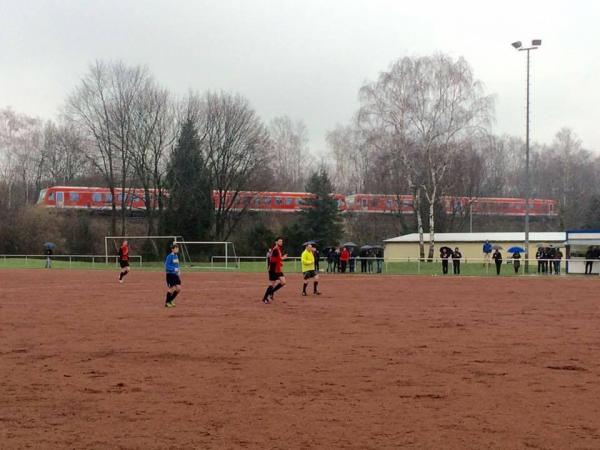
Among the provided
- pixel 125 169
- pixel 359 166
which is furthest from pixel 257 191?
pixel 359 166

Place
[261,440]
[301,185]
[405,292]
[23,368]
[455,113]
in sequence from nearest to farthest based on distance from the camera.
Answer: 1. [261,440]
2. [23,368]
3. [405,292]
4. [455,113]
5. [301,185]

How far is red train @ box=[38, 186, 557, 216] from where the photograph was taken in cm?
6706

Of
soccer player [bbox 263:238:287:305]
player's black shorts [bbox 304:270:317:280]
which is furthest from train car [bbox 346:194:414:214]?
soccer player [bbox 263:238:287:305]

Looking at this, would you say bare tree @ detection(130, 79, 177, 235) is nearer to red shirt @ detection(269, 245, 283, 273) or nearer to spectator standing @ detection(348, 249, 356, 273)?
spectator standing @ detection(348, 249, 356, 273)

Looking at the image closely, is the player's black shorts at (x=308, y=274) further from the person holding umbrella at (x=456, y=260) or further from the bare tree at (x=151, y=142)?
the bare tree at (x=151, y=142)

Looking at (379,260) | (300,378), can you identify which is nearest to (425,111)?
(379,260)

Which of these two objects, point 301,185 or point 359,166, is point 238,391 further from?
point 301,185

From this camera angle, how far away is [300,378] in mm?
9508

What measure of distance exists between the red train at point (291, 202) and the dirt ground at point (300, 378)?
50.1m

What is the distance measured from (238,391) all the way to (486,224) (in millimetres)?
76547

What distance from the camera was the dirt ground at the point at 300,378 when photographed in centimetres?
686

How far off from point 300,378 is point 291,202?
66.7 m

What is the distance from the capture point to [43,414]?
767 centimetres

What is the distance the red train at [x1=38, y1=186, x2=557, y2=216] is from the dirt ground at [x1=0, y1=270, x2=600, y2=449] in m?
50.1
